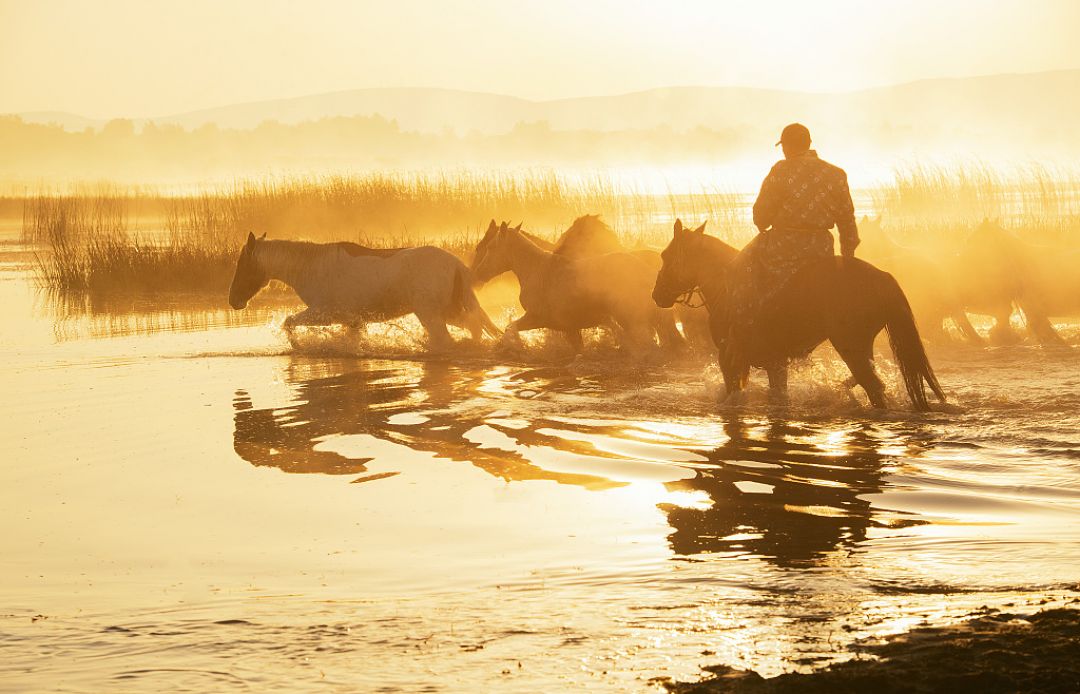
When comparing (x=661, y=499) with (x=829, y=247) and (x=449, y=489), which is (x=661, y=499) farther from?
(x=829, y=247)

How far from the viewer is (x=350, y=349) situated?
15789 millimetres

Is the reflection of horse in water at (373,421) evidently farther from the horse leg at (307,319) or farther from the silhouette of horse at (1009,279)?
the silhouette of horse at (1009,279)

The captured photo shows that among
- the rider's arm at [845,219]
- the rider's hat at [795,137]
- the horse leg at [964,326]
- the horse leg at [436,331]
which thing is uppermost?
the rider's hat at [795,137]

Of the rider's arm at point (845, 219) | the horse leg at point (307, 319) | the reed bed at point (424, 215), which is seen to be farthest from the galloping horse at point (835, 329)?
the reed bed at point (424, 215)

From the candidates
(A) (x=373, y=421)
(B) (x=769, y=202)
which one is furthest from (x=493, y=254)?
(B) (x=769, y=202)

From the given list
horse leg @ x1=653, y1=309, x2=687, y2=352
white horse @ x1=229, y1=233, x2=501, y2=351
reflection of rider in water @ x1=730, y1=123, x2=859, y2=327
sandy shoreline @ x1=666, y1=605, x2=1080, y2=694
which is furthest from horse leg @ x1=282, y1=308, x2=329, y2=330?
sandy shoreline @ x1=666, y1=605, x2=1080, y2=694

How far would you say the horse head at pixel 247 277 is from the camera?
1650cm

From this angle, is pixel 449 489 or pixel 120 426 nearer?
pixel 449 489

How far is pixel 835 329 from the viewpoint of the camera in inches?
384

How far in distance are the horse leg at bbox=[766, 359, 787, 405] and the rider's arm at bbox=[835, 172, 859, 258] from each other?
3.60 ft

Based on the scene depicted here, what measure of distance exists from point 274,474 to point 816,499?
357cm

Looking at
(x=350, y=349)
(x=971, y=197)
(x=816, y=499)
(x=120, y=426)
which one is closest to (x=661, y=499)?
(x=816, y=499)

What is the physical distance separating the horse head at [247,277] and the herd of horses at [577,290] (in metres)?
0.01

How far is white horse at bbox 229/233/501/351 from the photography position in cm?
1543
